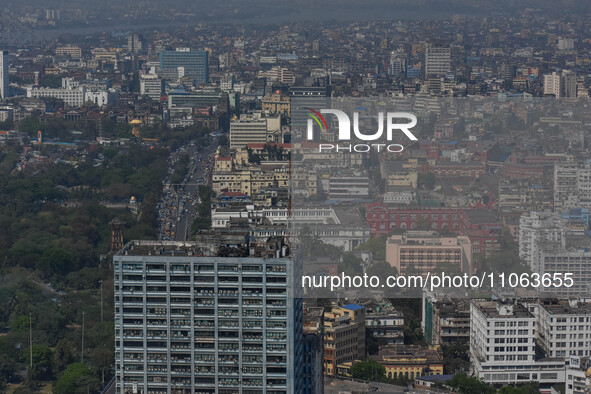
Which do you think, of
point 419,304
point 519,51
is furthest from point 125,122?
point 419,304

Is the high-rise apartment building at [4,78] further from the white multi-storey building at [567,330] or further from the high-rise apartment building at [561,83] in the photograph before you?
the white multi-storey building at [567,330]

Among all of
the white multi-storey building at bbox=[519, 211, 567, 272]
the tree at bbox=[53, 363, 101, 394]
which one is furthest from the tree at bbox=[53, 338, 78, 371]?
the white multi-storey building at bbox=[519, 211, 567, 272]

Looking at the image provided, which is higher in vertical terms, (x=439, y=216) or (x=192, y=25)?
(x=439, y=216)

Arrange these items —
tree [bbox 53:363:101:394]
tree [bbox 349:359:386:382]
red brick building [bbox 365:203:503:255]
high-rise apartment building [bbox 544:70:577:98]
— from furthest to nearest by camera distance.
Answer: high-rise apartment building [bbox 544:70:577:98]
tree [bbox 349:359:386:382]
tree [bbox 53:363:101:394]
red brick building [bbox 365:203:503:255]

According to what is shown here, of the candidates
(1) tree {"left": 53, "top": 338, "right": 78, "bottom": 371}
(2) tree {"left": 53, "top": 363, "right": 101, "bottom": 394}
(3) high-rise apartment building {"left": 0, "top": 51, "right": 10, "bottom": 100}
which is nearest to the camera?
(2) tree {"left": 53, "top": 363, "right": 101, "bottom": 394}

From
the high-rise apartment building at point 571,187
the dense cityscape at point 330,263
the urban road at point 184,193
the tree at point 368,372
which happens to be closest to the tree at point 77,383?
the dense cityscape at point 330,263

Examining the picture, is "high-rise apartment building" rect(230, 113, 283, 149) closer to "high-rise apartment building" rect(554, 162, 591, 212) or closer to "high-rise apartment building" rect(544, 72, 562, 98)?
"high-rise apartment building" rect(544, 72, 562, 98)

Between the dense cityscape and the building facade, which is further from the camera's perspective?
the building facade

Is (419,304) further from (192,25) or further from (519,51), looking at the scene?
(192,25)
